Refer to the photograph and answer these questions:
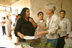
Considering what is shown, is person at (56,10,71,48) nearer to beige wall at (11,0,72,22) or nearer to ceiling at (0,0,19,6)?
beige wall at (11,0,72,22)

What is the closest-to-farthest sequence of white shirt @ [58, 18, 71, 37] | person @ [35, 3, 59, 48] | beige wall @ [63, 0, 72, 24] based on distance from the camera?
person @ [35, 3, 59, 48], white shirt @ [58, 18, 71, 37], beige wall @ [63, 0, 72, 24]

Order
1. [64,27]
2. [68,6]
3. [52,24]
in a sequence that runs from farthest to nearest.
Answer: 1. [68,6]
2. [64,27]
3. [52,24]

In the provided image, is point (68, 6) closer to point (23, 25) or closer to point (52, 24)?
point (52, 24)

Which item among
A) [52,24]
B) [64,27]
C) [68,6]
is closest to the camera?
[52,24]

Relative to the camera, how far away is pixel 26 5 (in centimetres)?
143

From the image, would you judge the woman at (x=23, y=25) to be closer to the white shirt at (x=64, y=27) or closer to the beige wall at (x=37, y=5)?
the beige wall at (x=37, y=5)

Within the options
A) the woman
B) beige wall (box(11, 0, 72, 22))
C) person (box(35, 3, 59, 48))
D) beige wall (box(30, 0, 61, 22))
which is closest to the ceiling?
beige wall (box(11, 0, 72, 22))

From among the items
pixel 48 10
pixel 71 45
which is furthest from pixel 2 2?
pixel 71 45

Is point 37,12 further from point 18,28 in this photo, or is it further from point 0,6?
point 0,6

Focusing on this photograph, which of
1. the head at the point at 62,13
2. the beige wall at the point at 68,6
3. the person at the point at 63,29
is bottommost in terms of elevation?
the person at the point at 63,29

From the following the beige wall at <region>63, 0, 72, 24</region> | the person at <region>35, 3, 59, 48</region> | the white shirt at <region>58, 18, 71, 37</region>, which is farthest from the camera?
the beige wall at <region>63, 0, 72, 24</region>

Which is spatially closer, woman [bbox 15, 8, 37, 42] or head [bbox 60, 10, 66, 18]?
woman [bbox 15, 8, 37, 42]

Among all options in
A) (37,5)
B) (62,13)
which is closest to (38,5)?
(37,5)

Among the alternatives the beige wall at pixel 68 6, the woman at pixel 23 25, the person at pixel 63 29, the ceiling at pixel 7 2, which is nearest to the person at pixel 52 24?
the woman at pixel 23 25
